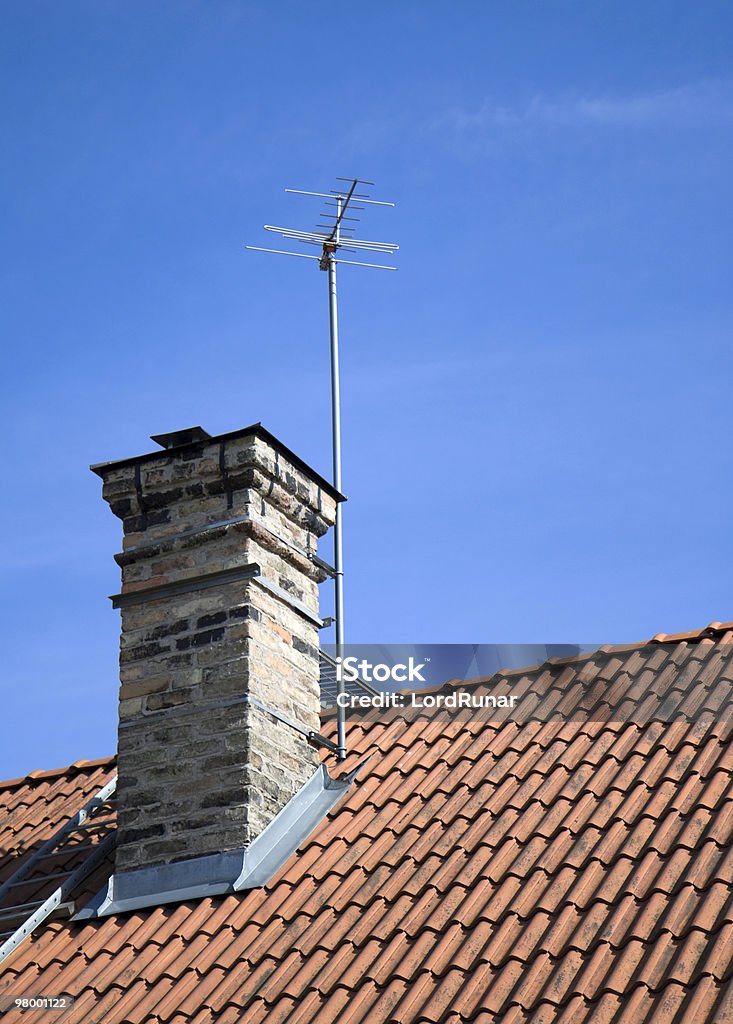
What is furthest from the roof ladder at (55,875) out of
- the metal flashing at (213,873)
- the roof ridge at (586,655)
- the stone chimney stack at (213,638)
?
the roof ridge at (586,655)

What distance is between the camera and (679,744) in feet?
25.6

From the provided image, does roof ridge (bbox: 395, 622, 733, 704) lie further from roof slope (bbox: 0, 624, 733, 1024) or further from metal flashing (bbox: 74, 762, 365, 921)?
metal flashing (bbox: 74, 762, 365, 921)

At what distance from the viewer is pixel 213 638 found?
28.4 feet

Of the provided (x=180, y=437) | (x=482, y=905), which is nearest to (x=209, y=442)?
(x=180, y=437)

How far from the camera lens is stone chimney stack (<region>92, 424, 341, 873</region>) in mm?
8289

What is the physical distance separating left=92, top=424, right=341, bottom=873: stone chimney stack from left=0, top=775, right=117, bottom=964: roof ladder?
1.39 ft

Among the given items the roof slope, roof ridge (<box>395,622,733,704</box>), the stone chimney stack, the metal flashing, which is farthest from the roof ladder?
roof ridge (<box>395,622,733,704</box>)

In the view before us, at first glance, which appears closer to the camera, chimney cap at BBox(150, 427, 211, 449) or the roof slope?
the roof slope

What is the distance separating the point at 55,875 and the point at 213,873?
1.24 m

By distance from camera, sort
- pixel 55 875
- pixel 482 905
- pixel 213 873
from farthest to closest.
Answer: pixel 55 875
pixel 213 873
pixel 482 905

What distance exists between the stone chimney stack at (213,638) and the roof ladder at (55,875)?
1.39 ft

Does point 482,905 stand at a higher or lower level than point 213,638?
lower

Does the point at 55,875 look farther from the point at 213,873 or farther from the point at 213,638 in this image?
the point at 213,638

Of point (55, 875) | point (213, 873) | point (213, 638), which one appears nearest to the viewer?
point (213, 873)
